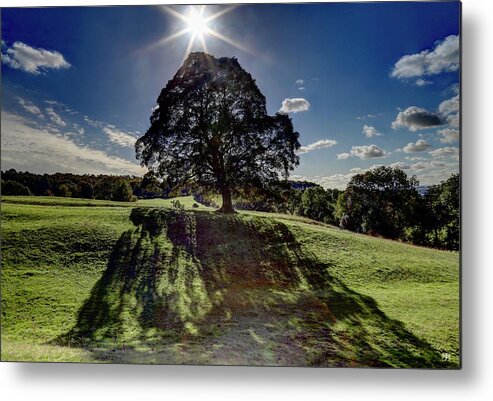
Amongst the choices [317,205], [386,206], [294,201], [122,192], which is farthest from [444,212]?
[122,192]

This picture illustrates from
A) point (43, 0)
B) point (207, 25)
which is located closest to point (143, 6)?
point (207, 25)

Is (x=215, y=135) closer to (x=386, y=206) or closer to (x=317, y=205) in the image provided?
(x=317, y=205)

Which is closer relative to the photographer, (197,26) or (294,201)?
(197,26)

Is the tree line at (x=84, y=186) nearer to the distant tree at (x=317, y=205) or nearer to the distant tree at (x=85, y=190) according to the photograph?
the distant tree at (x=85, y=190)

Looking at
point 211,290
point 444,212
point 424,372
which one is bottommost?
point 424,372

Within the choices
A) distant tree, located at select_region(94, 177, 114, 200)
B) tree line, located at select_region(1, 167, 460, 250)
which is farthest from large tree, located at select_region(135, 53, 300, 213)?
distant tree, located at select_region(94, 177, 114, 200)

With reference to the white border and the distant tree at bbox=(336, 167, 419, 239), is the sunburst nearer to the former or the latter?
the distant tree at bbox=(336, 167, 419, 239)

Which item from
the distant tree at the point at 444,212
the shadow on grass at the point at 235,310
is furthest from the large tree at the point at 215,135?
the distant tree at the point at 444,212
